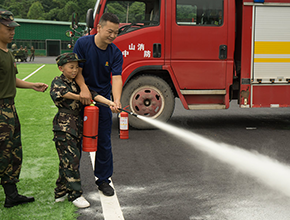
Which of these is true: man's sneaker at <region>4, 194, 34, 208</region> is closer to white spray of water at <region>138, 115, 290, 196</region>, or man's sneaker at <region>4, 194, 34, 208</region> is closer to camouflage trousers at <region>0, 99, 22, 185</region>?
camouflage trousers at <region>0, 99, 22, 185</region>

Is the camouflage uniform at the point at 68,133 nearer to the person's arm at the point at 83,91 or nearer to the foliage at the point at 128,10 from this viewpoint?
the person's arm at the point at 83,91

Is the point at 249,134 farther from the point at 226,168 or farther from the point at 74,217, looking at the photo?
the point at 74,217

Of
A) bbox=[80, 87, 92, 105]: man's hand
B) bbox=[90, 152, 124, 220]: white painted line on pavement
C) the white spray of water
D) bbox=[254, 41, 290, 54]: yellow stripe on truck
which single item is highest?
bbox=[254, 41, 290, 54]: yellow stripe on truck

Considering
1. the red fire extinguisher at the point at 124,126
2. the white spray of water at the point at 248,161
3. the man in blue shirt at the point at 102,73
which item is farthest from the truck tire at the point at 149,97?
the man in blue shirt at the point at 102,73

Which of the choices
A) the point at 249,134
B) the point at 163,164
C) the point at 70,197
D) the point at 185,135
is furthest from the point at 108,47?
the point at 249,134

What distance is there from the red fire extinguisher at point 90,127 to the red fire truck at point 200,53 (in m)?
3.80

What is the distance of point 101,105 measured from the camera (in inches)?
164

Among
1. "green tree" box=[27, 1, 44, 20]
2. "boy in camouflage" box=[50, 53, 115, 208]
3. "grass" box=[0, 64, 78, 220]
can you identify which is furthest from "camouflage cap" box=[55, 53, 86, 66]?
"green tree" box=[27, 1, 44, 20]

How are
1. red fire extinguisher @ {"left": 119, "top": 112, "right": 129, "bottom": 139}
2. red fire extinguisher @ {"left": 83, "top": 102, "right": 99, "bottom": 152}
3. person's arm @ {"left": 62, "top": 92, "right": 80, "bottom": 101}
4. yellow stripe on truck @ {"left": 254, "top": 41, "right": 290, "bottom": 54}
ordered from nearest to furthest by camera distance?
1. person's arm @ {"left": 62, "top": 92, "right": 80, "bottom": 101}
2. red fire extinguisher @ {"left": 83, "top": 102, "right": 99, "bottom": 152}
3. red fire extinguisher @ {"left": 119, "top": 112, "right": 129, "bottom": 139}
4. yellow stripe on truck @ {"left": 254, "top": 41, "right": 290, "bottom": 54}

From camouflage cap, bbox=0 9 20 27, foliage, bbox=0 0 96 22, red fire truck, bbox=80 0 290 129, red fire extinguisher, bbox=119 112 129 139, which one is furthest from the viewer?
foliage, bbox=0 0 96 22

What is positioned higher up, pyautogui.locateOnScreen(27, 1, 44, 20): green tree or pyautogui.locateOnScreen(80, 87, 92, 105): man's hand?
pyautogui.locateOnScreen(27, 1, 44, 20): green tree

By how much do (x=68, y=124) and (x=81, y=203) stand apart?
80 centimetres

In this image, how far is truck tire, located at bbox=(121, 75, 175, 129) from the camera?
779 cm

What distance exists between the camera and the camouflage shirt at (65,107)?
3.78m
